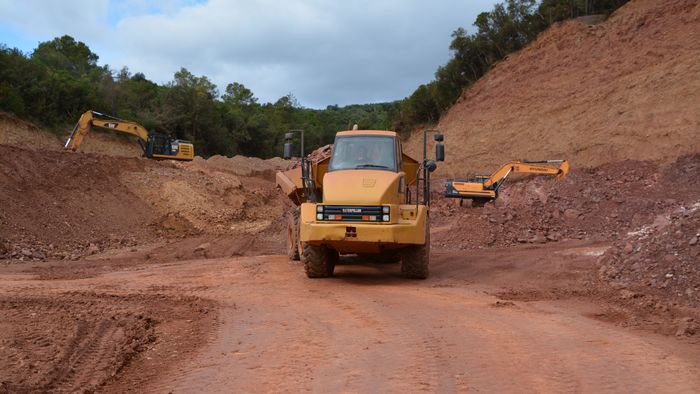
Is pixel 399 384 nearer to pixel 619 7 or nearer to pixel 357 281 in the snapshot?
pixel 357 281

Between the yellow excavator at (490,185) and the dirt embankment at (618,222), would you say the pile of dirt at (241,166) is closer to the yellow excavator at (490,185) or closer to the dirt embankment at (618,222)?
the dirt embankment at (618,222)

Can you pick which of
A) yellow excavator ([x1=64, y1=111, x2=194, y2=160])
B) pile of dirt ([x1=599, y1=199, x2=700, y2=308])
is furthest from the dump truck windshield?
yellow excavator ([x1=64, y1=111, x2=194, y2=160])

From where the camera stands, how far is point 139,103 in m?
56.5

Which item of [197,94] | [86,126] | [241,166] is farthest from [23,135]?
[197,94]

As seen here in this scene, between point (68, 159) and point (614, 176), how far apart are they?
21.2m

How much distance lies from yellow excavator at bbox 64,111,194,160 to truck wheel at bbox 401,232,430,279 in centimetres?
2228

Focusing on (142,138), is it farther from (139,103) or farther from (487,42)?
(139,103)

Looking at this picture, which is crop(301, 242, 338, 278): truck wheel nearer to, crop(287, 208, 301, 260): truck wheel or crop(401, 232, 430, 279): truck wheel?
crop(401, 232, 430, 279): truck wheel

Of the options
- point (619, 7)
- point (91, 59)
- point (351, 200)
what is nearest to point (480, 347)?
point (351, 200)

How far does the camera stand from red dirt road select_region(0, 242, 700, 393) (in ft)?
18.8

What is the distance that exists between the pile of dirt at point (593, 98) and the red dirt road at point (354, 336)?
15082 millimetres

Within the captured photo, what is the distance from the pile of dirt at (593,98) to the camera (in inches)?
1010

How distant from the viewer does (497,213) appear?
18.8 m

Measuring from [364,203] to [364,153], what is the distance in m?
1.63
